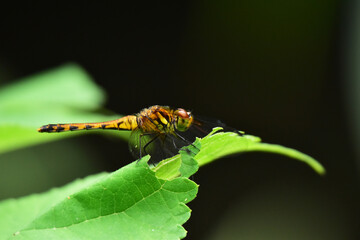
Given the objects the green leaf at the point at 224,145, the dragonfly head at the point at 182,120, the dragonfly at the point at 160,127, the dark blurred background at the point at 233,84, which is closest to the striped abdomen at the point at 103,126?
the dragonfly at the point at 160,127

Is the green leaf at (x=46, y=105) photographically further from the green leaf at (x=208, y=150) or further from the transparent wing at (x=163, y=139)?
the green leaf at (x=208, y=150)

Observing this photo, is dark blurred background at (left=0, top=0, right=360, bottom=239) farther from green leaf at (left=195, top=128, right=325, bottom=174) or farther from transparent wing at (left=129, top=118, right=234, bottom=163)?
→ green leaf at (left=195, top=128, right=325, bottom=174)

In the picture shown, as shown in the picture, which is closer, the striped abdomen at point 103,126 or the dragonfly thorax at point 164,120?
the dragonfly thorax at point 164,120

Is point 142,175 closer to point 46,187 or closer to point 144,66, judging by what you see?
point 46,187

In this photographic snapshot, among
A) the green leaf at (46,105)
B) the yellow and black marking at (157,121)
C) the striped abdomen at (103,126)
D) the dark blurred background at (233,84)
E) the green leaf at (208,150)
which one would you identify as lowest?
the dark blurred background at (233,84)

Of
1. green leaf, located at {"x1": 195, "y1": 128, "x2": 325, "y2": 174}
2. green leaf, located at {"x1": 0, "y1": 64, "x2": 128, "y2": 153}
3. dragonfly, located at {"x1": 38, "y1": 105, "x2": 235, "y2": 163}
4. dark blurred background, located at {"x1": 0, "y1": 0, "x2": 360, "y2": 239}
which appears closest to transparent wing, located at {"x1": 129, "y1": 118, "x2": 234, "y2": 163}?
dragonfly, located at {"x1": 38, "y1": 105, "x2": 235, "y2": 163}

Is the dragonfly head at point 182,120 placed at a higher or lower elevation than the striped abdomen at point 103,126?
higher
